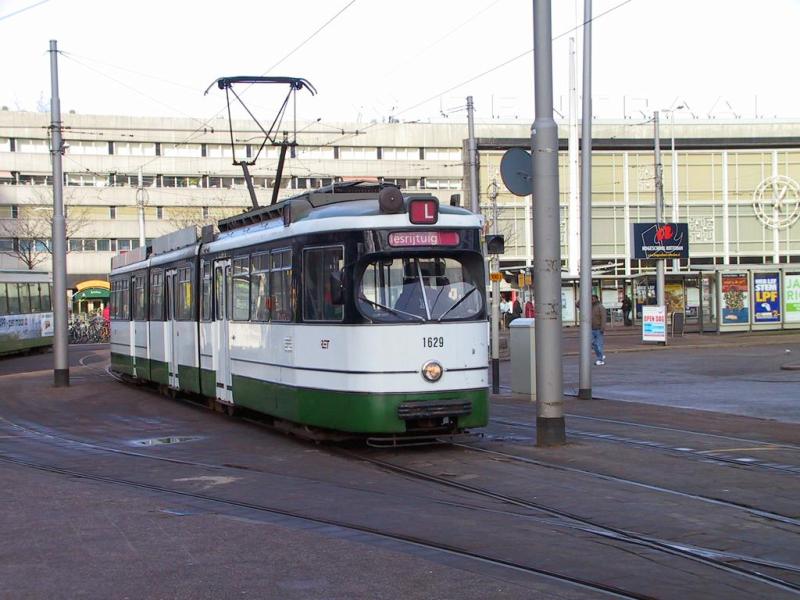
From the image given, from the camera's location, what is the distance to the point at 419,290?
1210cm

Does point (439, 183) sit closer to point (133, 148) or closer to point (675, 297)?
point (133, 148)

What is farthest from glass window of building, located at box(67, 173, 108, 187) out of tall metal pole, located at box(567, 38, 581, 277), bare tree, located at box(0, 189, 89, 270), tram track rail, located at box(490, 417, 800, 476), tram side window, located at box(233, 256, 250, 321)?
tram track rail, located at box(490, 417, 800, 476)

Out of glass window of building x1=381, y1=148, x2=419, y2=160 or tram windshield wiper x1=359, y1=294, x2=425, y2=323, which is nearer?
tram windshield wiper x1=359, y1=294, x2=425, y2=323

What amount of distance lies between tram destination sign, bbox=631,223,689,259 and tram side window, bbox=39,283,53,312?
83.5 feet

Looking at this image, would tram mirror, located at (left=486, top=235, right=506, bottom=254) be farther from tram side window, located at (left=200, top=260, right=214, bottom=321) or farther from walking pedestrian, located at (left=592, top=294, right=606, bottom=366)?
walking pedestrian, located at (left=592, top=294, right=606, bottom=366)

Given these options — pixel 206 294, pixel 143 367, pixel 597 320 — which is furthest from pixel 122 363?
pixel 597 320

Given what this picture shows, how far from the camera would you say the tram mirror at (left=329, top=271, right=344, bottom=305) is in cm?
1200

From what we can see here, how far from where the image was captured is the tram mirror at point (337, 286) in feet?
39.4

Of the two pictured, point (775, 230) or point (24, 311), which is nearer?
point (24, 311)

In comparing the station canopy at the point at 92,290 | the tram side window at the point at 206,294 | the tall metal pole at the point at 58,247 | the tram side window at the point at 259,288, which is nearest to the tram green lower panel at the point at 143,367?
the tall metal pole at the point at 58,247

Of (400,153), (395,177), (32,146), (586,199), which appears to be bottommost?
(586,199)

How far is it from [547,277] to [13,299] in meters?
33.5

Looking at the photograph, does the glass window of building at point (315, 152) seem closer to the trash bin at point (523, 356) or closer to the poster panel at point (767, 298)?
the poster panel at point (767, 298)

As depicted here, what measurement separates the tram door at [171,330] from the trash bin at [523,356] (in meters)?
6.32
